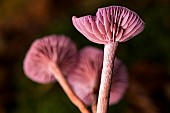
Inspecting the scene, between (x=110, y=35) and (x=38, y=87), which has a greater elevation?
(x=110, y=35)

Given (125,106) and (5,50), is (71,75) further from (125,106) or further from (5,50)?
(5,50)

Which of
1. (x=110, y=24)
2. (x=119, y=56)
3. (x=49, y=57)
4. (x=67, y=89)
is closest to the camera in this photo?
(x=110, y=24)

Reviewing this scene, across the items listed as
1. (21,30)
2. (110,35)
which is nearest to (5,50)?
(21,30)

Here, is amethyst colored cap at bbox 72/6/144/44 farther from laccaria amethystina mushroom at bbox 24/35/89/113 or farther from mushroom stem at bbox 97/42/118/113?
laccaria amethystina mushroom at bbox 24/35/89/113

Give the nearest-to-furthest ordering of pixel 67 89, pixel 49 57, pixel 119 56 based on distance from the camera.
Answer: pixel 67 89
pixel 49 57
pixel 119 56

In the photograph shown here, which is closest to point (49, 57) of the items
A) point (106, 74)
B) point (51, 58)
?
point (51, 58)

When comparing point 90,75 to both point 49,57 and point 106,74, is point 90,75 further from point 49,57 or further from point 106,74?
point 106,74

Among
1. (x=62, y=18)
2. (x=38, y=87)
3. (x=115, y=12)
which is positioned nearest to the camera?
(x=115, y=12)

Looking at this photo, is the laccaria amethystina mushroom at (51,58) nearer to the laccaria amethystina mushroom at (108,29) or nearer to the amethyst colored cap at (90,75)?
the amethyst colored cap at (90,75)
